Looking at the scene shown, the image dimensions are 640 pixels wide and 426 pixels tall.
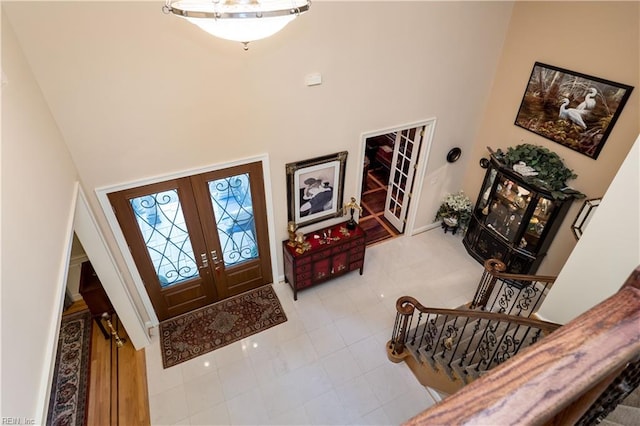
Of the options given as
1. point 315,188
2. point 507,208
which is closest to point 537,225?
point 507,208

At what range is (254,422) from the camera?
3902 millimetres

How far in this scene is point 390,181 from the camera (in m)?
6.60

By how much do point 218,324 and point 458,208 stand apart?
4.19 meters

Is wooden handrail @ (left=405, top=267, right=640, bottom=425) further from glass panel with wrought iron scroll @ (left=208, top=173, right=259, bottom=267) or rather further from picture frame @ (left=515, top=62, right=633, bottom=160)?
picture frame @ (left=515, top=62, right=633, bottom=160)

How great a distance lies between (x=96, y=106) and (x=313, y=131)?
2.19 meters

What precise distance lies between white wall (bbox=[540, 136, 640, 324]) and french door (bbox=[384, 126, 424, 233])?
326cm

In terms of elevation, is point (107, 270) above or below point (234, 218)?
below

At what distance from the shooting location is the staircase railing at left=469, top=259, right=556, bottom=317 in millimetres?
3967

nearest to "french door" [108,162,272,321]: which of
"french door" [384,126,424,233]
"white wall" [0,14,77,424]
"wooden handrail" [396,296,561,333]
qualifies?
"white wall" [0,14,77,424]

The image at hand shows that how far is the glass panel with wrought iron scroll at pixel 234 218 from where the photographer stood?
14.1ft

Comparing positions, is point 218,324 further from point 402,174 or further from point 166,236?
point 402,174

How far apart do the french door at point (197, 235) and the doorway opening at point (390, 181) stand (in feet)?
6.12

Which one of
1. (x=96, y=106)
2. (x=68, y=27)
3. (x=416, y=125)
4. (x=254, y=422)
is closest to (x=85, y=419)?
(x=254, y=422)

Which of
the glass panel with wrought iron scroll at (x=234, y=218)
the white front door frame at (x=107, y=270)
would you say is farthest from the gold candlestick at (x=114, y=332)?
the glass panel with wrought iron scroll at (x=234, y=218)
